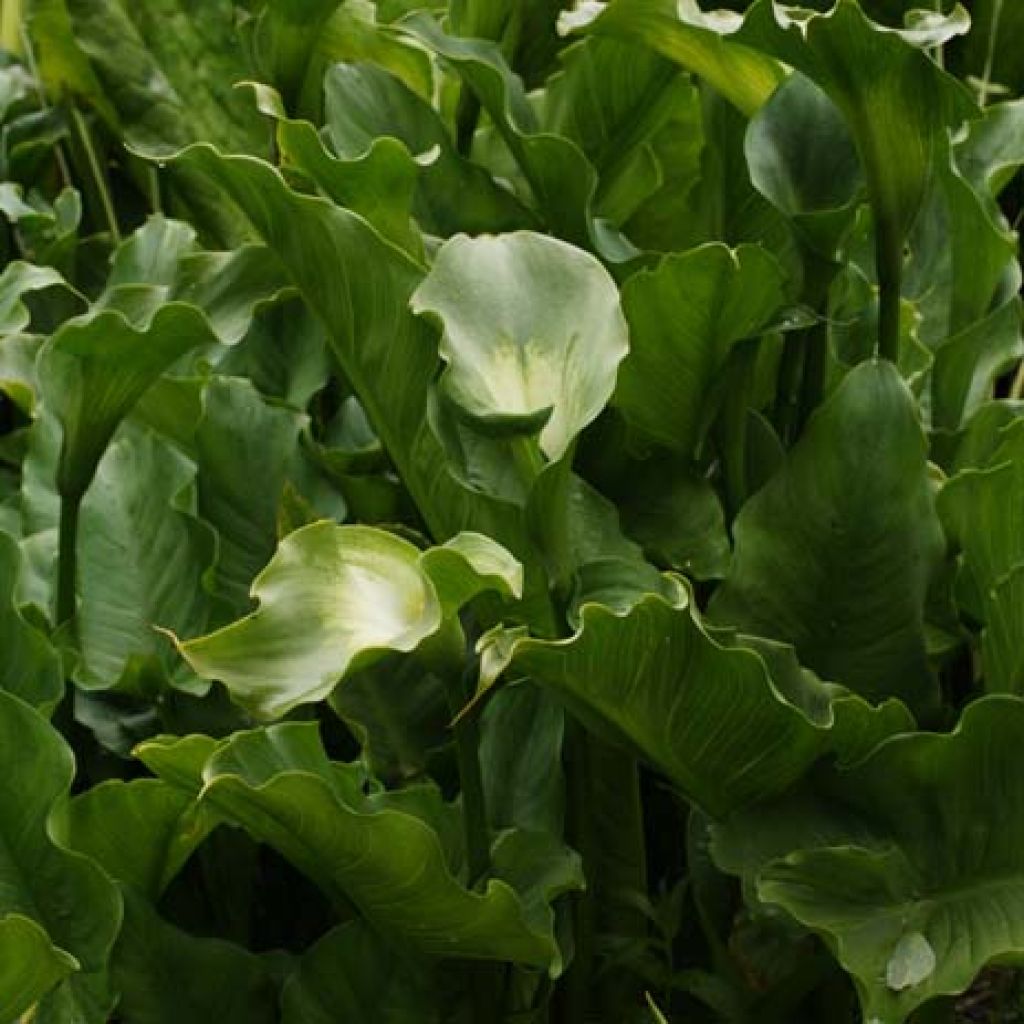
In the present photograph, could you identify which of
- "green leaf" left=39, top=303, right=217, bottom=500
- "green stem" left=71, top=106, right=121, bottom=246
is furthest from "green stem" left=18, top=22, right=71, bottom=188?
"green leaf" left=39, top=303, right=217, bottom=500

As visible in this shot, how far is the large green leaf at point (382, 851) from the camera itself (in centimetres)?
84

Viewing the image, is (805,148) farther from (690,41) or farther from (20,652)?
(20,652)

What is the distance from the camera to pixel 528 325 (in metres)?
0.89

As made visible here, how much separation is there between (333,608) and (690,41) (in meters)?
0.37

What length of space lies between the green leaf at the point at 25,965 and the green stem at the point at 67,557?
0.91ft

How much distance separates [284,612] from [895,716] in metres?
0.29

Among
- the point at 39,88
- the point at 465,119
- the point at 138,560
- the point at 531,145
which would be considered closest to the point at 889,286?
the point at 531,145

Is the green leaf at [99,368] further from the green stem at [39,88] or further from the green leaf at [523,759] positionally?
the green stem at [39,88]

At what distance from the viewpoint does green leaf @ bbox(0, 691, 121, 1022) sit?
2.99 feet

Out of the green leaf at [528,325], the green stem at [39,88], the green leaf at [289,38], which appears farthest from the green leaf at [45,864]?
the green stem at [39,88]

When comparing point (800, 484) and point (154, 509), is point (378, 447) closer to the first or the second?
point (154, 509)

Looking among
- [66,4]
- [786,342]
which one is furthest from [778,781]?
[66,4]

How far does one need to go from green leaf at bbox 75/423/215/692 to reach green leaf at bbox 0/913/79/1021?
255 mm

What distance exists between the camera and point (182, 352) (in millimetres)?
1020
